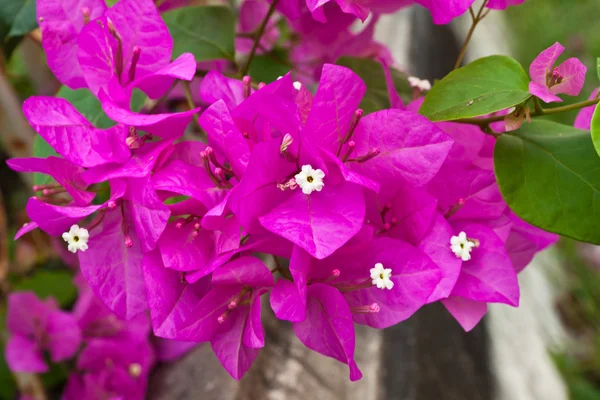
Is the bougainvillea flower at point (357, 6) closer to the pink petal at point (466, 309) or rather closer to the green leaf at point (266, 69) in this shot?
the green leaf at point (266, 69)

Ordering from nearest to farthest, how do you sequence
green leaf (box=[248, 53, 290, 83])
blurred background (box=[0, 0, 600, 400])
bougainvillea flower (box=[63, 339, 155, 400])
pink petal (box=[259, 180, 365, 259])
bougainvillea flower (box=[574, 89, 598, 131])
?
pink petal (box=[259, 180, 365, 259])
bougainvillea flower (box=[574, 89, 598, 131])
green leaf (box=[248, 53, 290, 83])
bougainvillea flower (box=[63, 339, 155, 400])
blurred background (box=[0, 0, 600, 400])

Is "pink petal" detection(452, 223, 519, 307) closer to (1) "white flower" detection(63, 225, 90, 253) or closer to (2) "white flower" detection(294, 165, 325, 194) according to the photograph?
(2) "white flower" detection(294, 165, 325, 194)

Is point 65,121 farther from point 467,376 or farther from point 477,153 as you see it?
point 467,376

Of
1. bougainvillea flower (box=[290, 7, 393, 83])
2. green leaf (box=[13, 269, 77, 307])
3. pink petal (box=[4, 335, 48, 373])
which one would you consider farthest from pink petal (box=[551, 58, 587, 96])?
green leaf (box=[13, 269, 77, 307])

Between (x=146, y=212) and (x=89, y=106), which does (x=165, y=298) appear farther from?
(x=89, y=106)

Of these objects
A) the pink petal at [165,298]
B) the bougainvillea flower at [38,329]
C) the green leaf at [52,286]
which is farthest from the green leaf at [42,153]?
the green leaf at [52,286]

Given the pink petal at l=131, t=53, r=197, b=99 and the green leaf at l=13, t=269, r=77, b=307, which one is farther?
the green leaf at l=13, t=269, r=77, b=307
